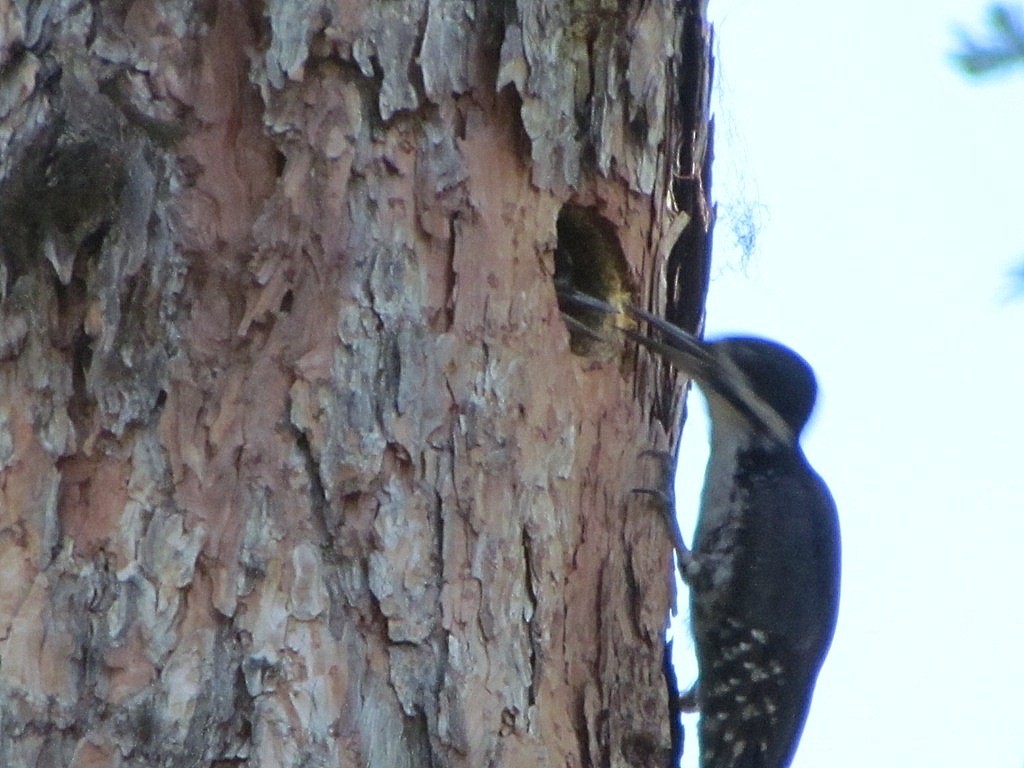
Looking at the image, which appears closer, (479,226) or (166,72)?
(166,72)

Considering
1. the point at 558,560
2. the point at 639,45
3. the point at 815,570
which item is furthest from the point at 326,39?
the point at 815,570

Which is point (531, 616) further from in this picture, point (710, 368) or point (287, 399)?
point (710, 368)

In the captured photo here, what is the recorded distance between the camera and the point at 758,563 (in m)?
4.49

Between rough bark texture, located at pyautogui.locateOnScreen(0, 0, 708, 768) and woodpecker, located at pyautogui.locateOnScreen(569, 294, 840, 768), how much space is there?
3.82 ft

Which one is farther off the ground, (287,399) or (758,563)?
(287,399)

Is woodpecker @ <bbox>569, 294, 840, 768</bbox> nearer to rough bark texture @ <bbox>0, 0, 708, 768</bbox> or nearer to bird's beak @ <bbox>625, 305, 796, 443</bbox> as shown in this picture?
bird's beak @ <bbox>625, 305, 796, 443</bbox>

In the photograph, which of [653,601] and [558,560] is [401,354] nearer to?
[558,560]

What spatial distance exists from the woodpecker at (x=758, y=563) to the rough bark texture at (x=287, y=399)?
3.82 feet

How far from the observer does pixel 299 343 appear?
2904 mm

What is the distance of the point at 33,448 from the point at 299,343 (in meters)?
0.54

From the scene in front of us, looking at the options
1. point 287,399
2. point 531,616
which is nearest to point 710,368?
point 531,616

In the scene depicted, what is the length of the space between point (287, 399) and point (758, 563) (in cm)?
207

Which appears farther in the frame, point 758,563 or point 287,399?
point 758,563

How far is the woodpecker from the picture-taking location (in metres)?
4.34
